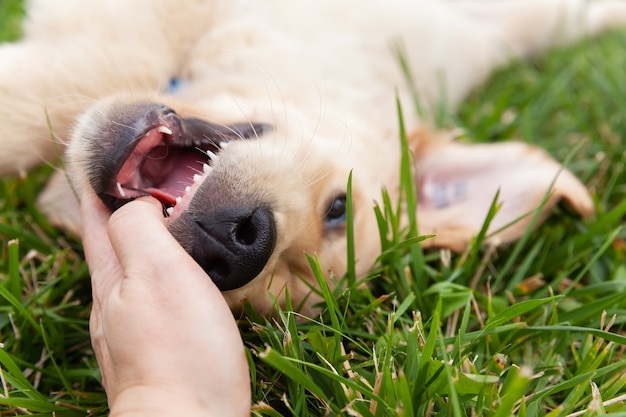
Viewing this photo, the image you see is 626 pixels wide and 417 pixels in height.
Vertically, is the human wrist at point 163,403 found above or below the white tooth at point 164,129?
below

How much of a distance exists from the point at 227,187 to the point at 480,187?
1.41 m

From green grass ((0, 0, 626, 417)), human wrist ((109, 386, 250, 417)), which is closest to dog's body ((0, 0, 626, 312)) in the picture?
green grass ((0, 0, 626, 417))

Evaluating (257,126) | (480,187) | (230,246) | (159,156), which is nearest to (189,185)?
(159,156)

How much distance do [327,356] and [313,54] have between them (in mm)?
1746

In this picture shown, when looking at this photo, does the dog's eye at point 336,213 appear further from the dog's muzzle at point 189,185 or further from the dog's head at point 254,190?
the dog's muzzle at point 189,185

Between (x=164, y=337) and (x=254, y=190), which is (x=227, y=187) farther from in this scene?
(x=164, y=337)

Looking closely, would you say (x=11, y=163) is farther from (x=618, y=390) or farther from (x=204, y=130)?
(x=618, y=390)

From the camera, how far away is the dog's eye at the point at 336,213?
2.15 m

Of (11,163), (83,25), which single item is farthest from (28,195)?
(83,25)

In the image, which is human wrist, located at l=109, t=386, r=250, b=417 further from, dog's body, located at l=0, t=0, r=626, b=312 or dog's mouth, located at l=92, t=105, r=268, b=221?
dog's mouth, located at l=92, t=105, r=268, b=221

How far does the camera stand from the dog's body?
5.74ft

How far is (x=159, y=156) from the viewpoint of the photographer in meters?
1.88

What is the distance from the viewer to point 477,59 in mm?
3977

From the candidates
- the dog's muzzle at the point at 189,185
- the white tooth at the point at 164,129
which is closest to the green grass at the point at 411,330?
the dog's muzzle at the point at 189,185
